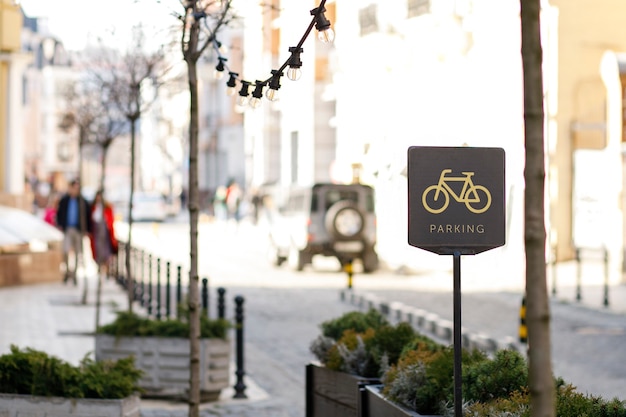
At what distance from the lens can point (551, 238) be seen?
32500 mm

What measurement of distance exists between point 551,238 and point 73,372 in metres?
24.5

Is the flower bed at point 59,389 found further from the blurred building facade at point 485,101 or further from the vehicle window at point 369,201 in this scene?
the vehicle window at point 369,201

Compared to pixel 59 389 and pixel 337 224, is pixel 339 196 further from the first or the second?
pixel 59 389

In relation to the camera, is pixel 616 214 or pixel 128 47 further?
pixel 616 214

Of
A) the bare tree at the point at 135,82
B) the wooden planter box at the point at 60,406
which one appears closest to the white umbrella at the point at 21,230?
the bare tree at the point at 135,82

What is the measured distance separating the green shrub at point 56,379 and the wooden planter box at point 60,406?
49mm

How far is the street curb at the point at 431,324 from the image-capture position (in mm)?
16670

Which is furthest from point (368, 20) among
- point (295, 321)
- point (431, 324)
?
point (431, 324)

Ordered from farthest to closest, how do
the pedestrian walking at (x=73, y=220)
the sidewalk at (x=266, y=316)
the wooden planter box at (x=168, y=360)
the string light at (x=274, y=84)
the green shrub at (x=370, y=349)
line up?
the pedestrian walking at (x=73, y=220) < the sidewalk at (x=266, y=316) < the wooden planter box at (x=168, y=360) < the green shrub at (x=370, y=349) < the string light at (x=274, y=84)

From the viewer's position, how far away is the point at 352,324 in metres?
10.2

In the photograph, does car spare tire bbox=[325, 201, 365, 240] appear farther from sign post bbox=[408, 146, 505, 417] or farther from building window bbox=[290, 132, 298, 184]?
building window bbox=[290, 132, 298, 184]

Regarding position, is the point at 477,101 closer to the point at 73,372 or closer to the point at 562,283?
the point at 562,283

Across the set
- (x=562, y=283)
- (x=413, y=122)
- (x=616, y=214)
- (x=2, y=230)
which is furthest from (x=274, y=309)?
(x=413, y=122)

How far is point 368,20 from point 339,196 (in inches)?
609
